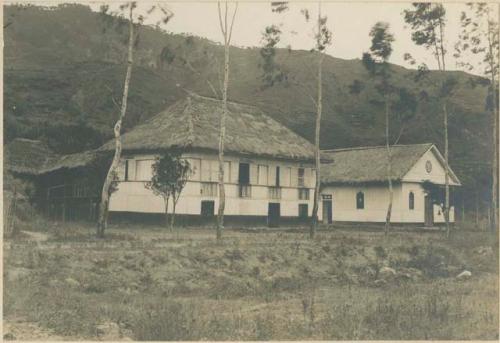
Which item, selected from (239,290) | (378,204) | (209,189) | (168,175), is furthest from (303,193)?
(239,290)

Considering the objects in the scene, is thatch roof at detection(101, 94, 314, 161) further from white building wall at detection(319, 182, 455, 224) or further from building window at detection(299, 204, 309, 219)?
white building wall at detection(319, 182, 455, 224)

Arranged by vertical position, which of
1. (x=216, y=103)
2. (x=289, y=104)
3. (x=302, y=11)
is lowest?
(x=216, y=103)

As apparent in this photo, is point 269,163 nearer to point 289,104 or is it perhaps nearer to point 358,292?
point 358,292

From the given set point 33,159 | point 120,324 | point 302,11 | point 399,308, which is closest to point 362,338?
point 399,308

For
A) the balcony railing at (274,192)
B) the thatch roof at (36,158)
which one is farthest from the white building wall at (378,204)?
the thatch roof at (36,158)

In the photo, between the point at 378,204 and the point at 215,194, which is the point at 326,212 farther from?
the point at 215,194

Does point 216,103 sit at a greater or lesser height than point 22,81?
lesser

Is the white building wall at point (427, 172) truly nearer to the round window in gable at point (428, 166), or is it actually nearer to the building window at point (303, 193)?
the round window in gable at point (428, 166)
